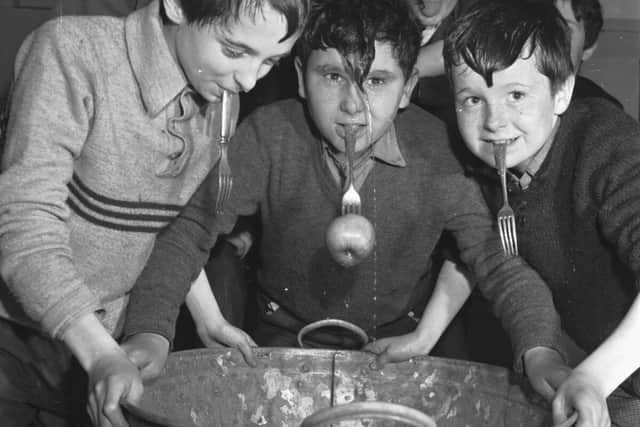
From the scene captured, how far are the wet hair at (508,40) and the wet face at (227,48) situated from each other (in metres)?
0.21

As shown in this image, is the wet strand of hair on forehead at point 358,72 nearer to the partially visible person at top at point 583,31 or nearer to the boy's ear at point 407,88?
the boy's ear at point 407,88

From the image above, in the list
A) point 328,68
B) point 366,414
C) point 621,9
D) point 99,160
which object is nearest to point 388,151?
point 328,68

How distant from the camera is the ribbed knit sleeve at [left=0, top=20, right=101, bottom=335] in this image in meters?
0.97

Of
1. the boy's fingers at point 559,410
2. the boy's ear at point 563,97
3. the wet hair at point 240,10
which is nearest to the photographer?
the boy's fingers at point 559,410

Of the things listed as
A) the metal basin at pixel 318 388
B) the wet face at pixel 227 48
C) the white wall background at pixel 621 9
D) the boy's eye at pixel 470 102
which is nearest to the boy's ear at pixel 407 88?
→ the boy's eye at pixel 470 102

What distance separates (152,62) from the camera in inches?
43.4

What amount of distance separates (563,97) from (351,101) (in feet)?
0.81

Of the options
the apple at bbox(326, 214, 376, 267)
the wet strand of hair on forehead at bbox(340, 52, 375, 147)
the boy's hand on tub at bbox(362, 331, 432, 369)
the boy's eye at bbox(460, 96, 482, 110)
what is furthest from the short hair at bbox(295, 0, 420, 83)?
the boy's hand on tub at bbox(362, 331, 432, 369)

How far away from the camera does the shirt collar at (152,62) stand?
110 centimetres

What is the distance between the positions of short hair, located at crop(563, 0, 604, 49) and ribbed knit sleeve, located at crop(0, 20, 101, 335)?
0.72m

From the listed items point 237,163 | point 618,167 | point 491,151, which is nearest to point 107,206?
point 237,163

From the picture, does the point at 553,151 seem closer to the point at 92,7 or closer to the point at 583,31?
the point at 583,31

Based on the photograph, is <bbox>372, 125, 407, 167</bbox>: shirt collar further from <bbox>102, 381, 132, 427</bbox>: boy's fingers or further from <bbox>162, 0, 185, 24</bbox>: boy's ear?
<bbox>102, 381, 132, 427</bbox>: boy's fingers

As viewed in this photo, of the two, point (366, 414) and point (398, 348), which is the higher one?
point (366, 414)
